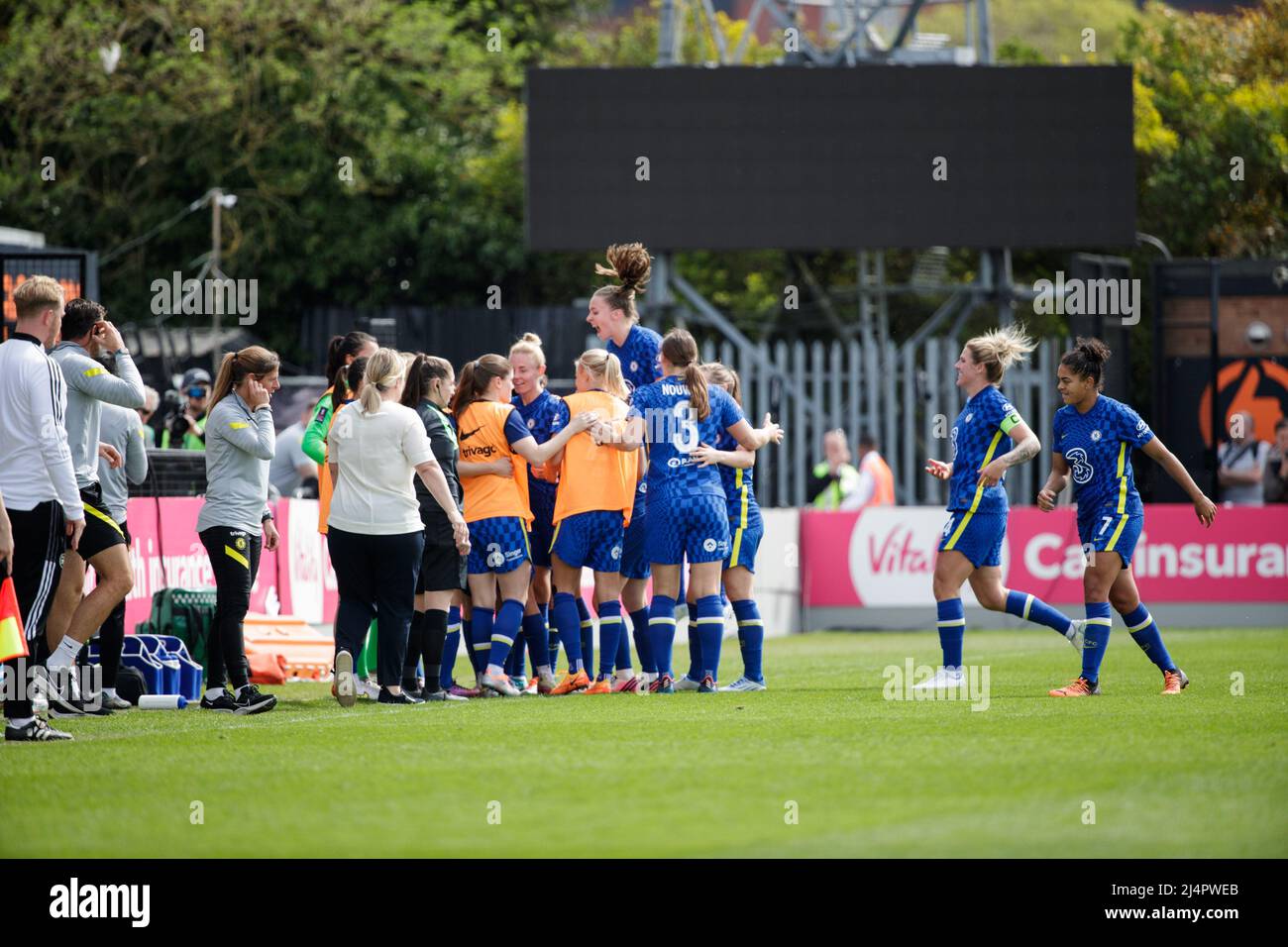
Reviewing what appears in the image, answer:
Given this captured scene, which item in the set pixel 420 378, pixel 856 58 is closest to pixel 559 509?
pixel 420 378

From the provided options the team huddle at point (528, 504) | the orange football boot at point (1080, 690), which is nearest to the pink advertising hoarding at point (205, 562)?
the team huddle at point (528, 504)

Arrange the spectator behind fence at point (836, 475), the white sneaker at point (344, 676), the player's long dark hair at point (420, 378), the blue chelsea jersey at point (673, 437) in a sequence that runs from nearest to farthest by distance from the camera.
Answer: the white sneaker at point (344, 676)
the player's long dark hair at point (420, 378)
the blue chelsea jersey at point (673, 437)
the spectator behind fence at point (836, 475)

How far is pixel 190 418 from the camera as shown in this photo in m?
16.2

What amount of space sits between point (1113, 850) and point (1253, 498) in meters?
17.3

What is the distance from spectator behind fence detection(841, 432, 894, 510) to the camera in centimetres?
2316

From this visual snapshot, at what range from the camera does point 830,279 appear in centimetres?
4075

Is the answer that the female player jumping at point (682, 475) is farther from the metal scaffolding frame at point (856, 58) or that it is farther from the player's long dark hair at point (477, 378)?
the metal scaffolding frame at point (856, 58)

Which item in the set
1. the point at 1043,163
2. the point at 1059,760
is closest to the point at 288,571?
the point at 1059,760

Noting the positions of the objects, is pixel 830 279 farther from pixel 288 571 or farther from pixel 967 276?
pixel 288 571

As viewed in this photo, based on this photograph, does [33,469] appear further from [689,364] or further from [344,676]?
[689,364]

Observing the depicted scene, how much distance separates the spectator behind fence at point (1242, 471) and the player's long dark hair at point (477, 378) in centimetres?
1291

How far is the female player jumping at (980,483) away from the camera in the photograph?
11461mm

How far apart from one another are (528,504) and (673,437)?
103cm

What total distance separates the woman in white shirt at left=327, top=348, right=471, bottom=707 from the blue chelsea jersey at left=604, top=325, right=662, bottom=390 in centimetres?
194
